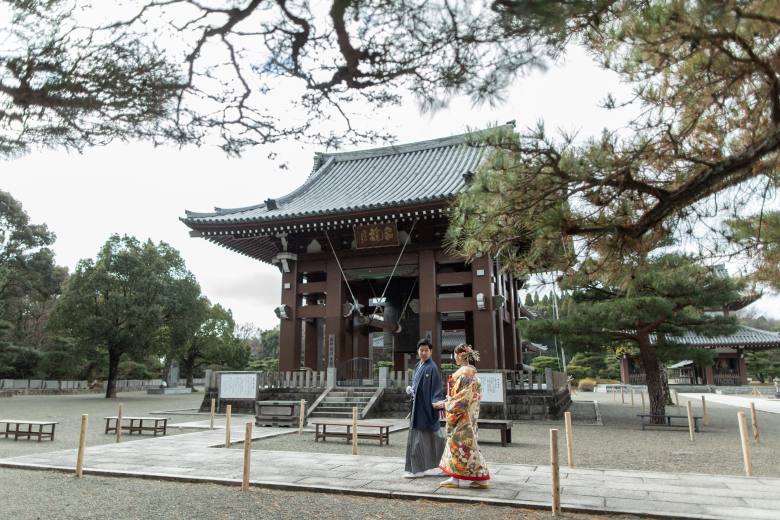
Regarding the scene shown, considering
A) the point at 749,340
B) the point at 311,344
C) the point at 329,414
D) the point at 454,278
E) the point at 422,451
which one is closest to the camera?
the point at 422,451

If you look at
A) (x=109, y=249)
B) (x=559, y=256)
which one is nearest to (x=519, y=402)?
(x=559, y=256)

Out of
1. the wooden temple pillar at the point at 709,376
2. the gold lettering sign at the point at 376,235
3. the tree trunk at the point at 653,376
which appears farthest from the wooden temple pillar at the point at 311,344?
the wooden temple pillar at the point at 709,376

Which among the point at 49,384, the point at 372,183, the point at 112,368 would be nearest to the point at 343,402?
the point at 372,183

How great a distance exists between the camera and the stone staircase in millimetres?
12820

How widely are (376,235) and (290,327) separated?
12.3 feet

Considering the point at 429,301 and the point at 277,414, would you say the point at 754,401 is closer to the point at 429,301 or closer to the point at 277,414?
the point at 429,301

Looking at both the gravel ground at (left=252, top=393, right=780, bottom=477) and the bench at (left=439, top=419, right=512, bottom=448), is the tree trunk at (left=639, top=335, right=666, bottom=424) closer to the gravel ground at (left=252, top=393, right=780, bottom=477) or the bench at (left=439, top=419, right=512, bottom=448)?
the gravel ground at (left=252, top=393, right=780, bottom=477)

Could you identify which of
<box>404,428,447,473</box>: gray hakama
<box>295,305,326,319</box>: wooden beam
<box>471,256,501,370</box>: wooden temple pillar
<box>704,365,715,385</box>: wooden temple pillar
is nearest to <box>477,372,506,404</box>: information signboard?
<box>471,256,501,370</box>: wooden temple pillar

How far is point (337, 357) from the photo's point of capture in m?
14.8

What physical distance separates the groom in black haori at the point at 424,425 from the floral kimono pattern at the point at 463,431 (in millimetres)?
314

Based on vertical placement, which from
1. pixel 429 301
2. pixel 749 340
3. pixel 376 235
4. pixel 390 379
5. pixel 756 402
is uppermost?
pixel 376 235

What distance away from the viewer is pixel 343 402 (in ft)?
44.1

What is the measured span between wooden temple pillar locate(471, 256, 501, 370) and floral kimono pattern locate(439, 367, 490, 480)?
835 cm

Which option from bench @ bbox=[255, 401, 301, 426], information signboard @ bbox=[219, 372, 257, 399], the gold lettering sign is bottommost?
bench @ bbox=[255, 401, 301, 426]
